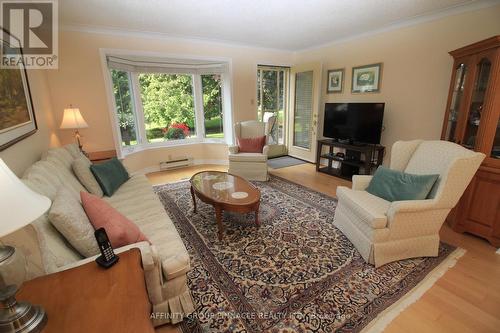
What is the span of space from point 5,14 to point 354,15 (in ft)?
12.2

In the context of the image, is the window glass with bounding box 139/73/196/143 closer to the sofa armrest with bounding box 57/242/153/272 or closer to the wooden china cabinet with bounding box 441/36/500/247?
the sofa armrest with bounding box 57/242/153/272

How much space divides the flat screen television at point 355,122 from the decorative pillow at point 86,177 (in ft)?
12.1

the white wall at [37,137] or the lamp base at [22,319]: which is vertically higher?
the white wall at [37,137]

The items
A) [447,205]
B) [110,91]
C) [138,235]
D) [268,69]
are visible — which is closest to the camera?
[138,235]

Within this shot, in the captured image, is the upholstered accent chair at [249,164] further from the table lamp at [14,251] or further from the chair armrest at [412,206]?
the table lamp at [14,251]

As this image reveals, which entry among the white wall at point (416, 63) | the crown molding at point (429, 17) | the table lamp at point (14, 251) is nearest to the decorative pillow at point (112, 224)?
the table lamp at point (14, 251)

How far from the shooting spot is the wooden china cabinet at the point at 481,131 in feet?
7.07

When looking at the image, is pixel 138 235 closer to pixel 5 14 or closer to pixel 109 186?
pixel 109 186

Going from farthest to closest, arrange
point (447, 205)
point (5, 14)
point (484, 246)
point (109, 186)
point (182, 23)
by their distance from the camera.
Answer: point (182, 23) < point (109, 186) < point (484, 246) < point (5, 14) < point (447, 205)

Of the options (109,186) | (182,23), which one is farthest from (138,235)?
(182,23)

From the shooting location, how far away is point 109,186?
2459 millimetres

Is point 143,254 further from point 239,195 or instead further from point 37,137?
point 37,137

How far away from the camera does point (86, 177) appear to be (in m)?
2.30

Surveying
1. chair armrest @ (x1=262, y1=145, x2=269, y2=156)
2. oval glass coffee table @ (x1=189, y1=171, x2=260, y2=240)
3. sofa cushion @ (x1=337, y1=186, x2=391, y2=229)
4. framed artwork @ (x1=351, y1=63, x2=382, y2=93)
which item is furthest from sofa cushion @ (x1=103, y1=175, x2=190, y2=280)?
framed artwork @ (x1=351, y1=63, x2=382, y2=93)
